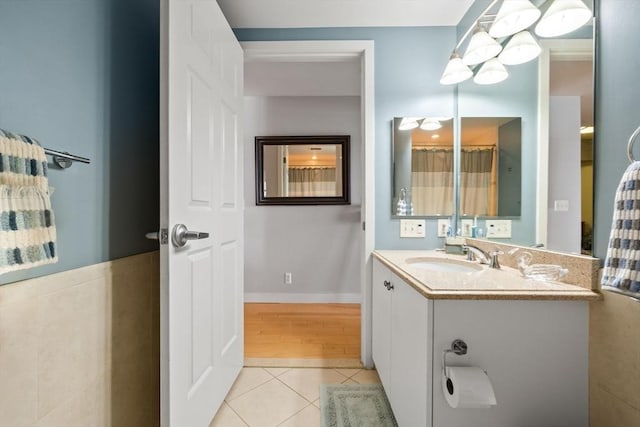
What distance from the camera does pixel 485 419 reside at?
846mm

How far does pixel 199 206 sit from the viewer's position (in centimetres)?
113

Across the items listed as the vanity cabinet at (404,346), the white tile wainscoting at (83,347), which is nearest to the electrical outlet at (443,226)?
the vanity cabinet at (404,346)

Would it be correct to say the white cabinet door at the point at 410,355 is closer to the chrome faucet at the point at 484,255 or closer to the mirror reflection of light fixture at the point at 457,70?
the chrome faucet at the point at 484,255

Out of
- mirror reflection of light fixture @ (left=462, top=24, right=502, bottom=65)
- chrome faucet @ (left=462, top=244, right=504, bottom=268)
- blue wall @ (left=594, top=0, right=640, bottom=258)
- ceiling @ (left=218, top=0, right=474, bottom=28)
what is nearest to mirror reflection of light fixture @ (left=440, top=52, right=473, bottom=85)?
mirror reflection of light fixture @ (left=462, top=24, right=502, bottom=65)

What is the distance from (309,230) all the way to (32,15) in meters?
2.51

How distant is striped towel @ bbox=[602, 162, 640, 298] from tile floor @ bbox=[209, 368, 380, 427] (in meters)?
1.33

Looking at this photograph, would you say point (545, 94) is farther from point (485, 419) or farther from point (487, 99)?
point (485, 419)

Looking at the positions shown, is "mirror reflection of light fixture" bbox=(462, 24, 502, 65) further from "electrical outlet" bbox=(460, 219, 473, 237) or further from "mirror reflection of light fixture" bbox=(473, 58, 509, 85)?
"electrical outlet" bbox=(460, 219, 473, 237)

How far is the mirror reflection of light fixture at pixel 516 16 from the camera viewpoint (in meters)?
1.11

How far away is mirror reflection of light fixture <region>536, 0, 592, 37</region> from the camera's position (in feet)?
3.09

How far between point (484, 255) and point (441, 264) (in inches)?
9.1

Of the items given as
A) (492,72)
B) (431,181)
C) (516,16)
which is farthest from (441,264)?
(516,16)

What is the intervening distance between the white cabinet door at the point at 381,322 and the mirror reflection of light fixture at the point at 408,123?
0.92 metres

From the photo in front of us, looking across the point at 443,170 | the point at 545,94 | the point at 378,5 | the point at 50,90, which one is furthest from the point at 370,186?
the point at 50,90
